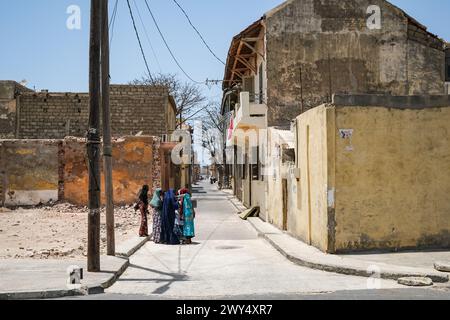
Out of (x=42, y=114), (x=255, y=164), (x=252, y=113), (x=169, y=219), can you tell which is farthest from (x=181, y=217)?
(x=42, y=114)

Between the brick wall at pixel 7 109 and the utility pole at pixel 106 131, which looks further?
the brick wall at pixel 7 109

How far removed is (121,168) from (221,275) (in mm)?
15423

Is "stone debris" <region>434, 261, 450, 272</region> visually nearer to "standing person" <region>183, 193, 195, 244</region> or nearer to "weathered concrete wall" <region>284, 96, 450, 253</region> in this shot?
"weathered concrete wall" <region>284, 96, 450, 253</region>

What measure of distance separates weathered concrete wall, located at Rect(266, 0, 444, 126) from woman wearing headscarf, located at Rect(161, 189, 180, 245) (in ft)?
23.0

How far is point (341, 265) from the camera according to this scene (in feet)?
32.6

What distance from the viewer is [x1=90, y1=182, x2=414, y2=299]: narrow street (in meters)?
8.12

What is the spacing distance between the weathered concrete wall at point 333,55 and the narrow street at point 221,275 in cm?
757

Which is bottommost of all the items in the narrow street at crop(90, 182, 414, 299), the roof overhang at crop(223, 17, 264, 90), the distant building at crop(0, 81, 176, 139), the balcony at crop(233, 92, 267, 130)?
the narrow street at crop(90, 182, 414, 299)

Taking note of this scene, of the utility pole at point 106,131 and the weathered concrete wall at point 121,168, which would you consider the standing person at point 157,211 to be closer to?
the utility pole at point 106,131

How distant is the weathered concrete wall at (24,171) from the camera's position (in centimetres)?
2377

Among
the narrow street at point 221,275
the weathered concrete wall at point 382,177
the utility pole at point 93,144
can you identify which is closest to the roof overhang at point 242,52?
the narrow street at point 221,275

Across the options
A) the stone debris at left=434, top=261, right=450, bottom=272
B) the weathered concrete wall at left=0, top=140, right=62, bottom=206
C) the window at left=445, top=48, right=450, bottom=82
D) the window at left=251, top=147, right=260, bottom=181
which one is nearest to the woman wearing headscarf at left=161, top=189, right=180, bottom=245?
the stone debris at left=434, top=261, right=450, bottom=272

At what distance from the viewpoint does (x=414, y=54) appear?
21.1 m

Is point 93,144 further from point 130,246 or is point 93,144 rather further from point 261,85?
point 261,85
